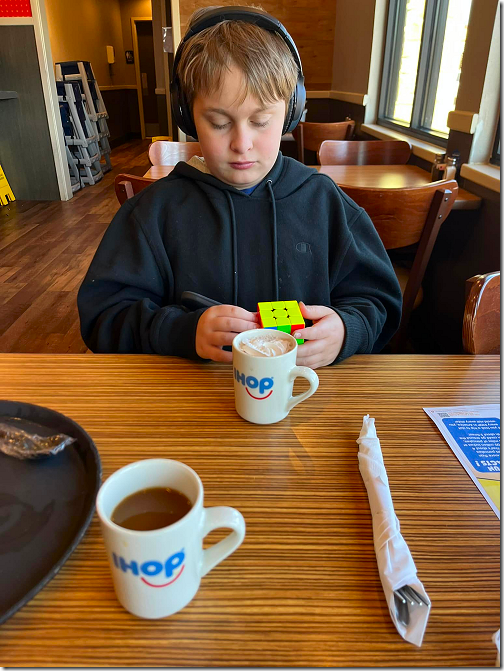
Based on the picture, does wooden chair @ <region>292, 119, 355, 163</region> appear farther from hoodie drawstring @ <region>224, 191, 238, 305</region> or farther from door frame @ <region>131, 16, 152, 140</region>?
door frame @ <region>131, 16, 152, 140</region>

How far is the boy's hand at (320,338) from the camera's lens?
767 mm

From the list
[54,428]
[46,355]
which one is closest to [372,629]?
[54,428]

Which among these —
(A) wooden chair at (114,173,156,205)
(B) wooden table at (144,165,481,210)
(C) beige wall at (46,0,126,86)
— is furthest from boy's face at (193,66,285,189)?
(C) beige wall at (46,0,126,86)

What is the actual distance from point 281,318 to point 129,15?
37.2 ft

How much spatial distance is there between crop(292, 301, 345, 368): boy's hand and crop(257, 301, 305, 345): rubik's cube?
0.03 m

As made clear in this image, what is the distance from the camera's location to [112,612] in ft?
1.32

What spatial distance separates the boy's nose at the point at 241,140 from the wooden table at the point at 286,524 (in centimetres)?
→ 39

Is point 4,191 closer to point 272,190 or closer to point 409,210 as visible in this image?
point 409,210

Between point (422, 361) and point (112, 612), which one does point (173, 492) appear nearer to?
point (112, 612)

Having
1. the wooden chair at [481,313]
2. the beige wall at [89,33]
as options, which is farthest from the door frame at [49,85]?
the wooden chair at [481,313]

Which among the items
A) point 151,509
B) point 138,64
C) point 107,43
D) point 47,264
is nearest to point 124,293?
point 151,509

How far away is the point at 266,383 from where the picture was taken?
61cm

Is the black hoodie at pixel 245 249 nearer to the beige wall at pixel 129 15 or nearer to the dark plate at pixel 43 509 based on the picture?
the dark plate at pixel 43 509

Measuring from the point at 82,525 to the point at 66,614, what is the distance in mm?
80
